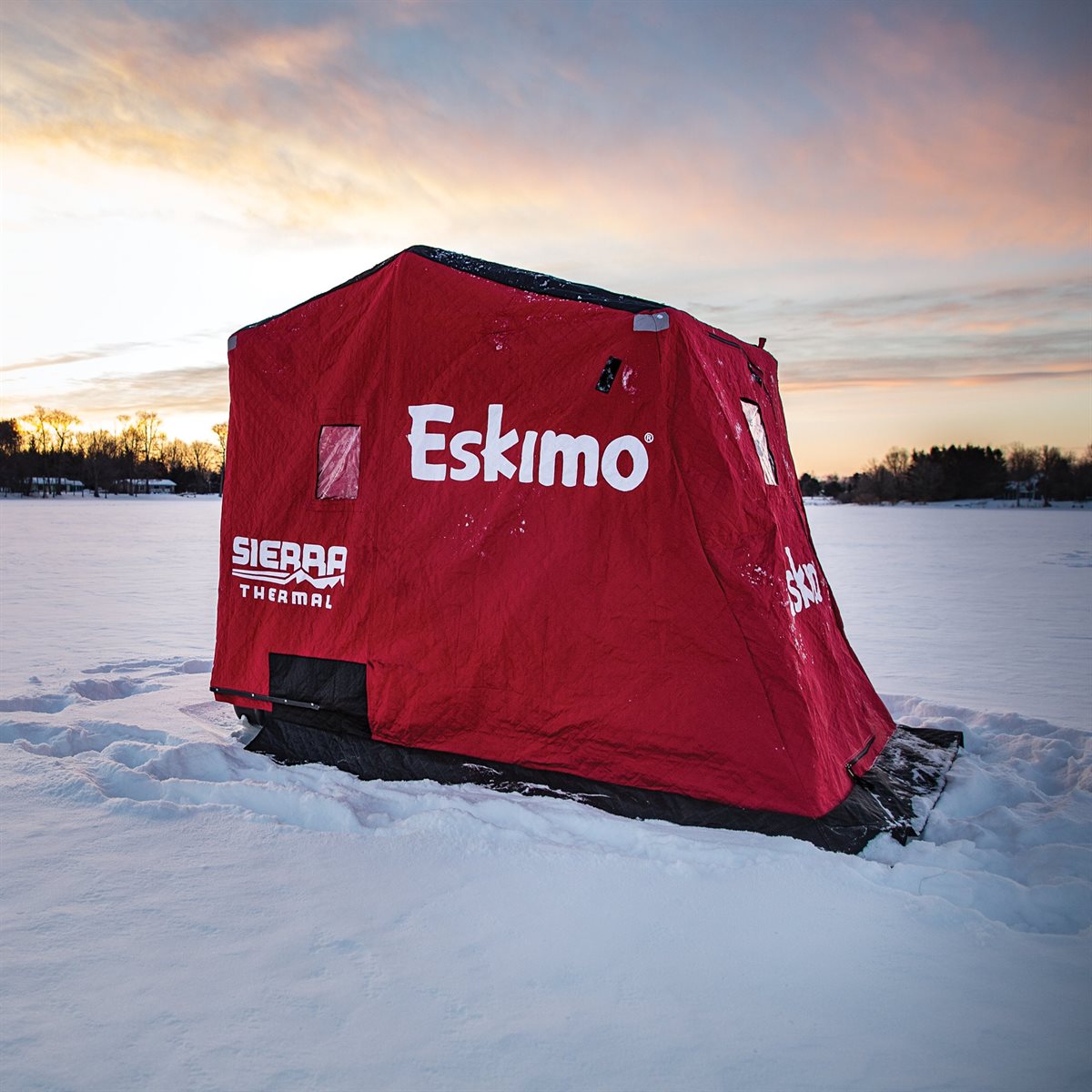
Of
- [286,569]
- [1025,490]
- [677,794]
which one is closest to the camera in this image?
[677,794]

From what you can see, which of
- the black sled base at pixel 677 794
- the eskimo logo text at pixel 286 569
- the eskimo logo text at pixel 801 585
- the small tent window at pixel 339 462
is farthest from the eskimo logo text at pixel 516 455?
the black sled base at pixel 677 794

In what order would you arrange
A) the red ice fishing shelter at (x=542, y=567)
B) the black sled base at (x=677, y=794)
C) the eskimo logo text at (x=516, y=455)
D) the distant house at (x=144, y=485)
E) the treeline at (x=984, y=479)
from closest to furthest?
the black sled base at (x=677, y=794), the red ice fishing shelter at (x=542, y=567), the eskimo logo text at (x=516, y=455), the treeline at (x=984, y=479), the distant house at (x=144, y=485)

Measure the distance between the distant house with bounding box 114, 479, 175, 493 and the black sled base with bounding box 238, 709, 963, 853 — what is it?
8190cm

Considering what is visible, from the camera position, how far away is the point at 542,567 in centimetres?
324

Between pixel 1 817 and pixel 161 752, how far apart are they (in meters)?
0.70

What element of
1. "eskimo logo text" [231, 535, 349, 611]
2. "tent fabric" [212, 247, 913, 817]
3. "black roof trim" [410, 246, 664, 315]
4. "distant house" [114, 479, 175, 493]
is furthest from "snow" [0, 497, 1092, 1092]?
"distant house" [114, 479, 175, 493]

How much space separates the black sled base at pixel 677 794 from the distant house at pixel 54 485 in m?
73.2

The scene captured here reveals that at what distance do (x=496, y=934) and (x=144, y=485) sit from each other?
8909 cm

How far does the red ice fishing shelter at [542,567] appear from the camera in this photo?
300 cm

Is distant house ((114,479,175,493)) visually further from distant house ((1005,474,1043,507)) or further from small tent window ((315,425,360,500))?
small tent window ((315,425,360,500))

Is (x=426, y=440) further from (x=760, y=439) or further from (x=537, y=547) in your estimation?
(x=760, y=439)

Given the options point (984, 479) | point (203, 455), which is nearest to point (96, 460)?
point (203, 455)

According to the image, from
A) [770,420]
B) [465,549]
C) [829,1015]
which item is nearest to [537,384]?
[465,549]

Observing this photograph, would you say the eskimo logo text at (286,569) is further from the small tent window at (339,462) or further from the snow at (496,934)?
the snow at (496,934)
